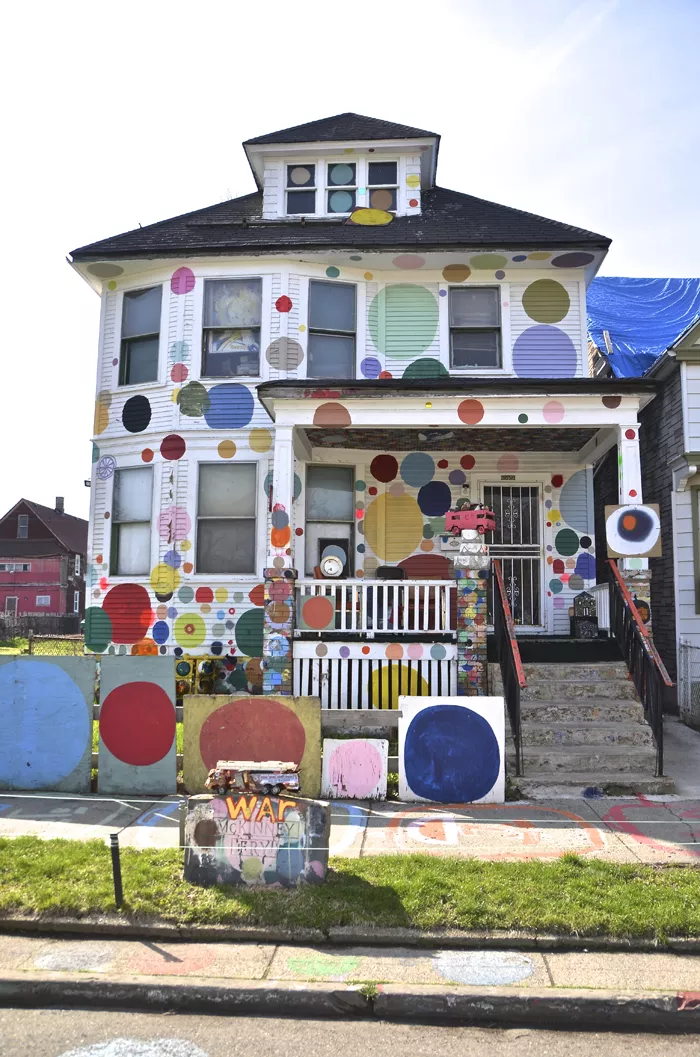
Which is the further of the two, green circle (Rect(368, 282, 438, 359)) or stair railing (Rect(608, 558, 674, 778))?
green circle (Rect(368, 282, 438, 359))

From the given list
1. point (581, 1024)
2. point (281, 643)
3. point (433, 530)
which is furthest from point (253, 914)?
point (433, 530)

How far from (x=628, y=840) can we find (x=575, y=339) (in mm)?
8531

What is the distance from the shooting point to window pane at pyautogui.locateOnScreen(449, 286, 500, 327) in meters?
12.9

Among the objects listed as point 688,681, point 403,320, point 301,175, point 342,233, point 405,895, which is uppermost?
point 301,175

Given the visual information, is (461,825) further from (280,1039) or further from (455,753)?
(280,1039)

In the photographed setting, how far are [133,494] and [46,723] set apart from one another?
5306 millimetres

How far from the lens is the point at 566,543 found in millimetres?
12539

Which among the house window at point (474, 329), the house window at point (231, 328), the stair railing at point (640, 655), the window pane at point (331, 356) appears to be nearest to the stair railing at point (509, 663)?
the stair railing at point (640, 655)

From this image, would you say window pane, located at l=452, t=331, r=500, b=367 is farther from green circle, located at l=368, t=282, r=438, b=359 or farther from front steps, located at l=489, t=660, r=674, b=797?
front steps, located at l=489, t=660, r=674, b=797

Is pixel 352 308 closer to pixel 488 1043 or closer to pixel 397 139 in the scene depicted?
pixel 397 139

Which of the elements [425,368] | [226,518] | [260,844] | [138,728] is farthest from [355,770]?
[425,368]

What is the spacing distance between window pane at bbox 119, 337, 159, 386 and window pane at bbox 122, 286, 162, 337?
16 centimetres

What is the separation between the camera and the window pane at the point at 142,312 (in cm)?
1316

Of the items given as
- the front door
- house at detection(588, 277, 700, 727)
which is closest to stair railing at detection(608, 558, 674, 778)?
the front door
